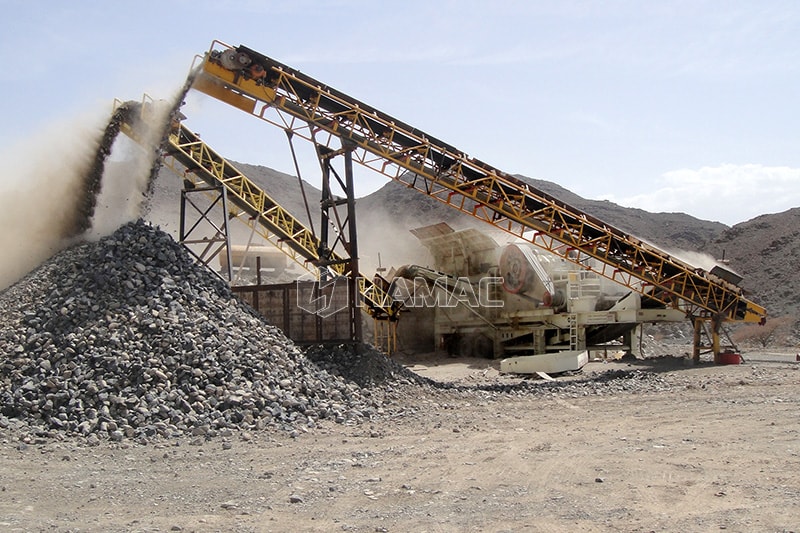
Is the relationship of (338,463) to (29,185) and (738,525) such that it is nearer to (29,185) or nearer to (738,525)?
(738,525)

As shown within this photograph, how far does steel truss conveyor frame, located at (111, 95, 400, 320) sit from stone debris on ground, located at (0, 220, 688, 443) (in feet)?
11.7

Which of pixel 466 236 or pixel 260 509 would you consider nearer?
pixel 260 509

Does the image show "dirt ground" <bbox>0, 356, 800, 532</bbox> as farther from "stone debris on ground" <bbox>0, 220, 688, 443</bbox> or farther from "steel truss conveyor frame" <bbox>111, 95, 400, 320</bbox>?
"steel truss conveyor frame" <bbox>111, 95, 400, 320</bbox>

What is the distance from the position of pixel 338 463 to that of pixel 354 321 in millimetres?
6115

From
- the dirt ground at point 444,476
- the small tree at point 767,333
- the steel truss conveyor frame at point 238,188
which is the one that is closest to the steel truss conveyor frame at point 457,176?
the steel truss conveyor frame at point 238,188

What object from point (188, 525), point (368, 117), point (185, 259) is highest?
point (368, 117)

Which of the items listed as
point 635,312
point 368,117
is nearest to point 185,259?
point 368,117

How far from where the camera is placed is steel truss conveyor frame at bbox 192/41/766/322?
14.7 metres

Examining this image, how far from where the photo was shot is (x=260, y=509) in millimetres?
5953
